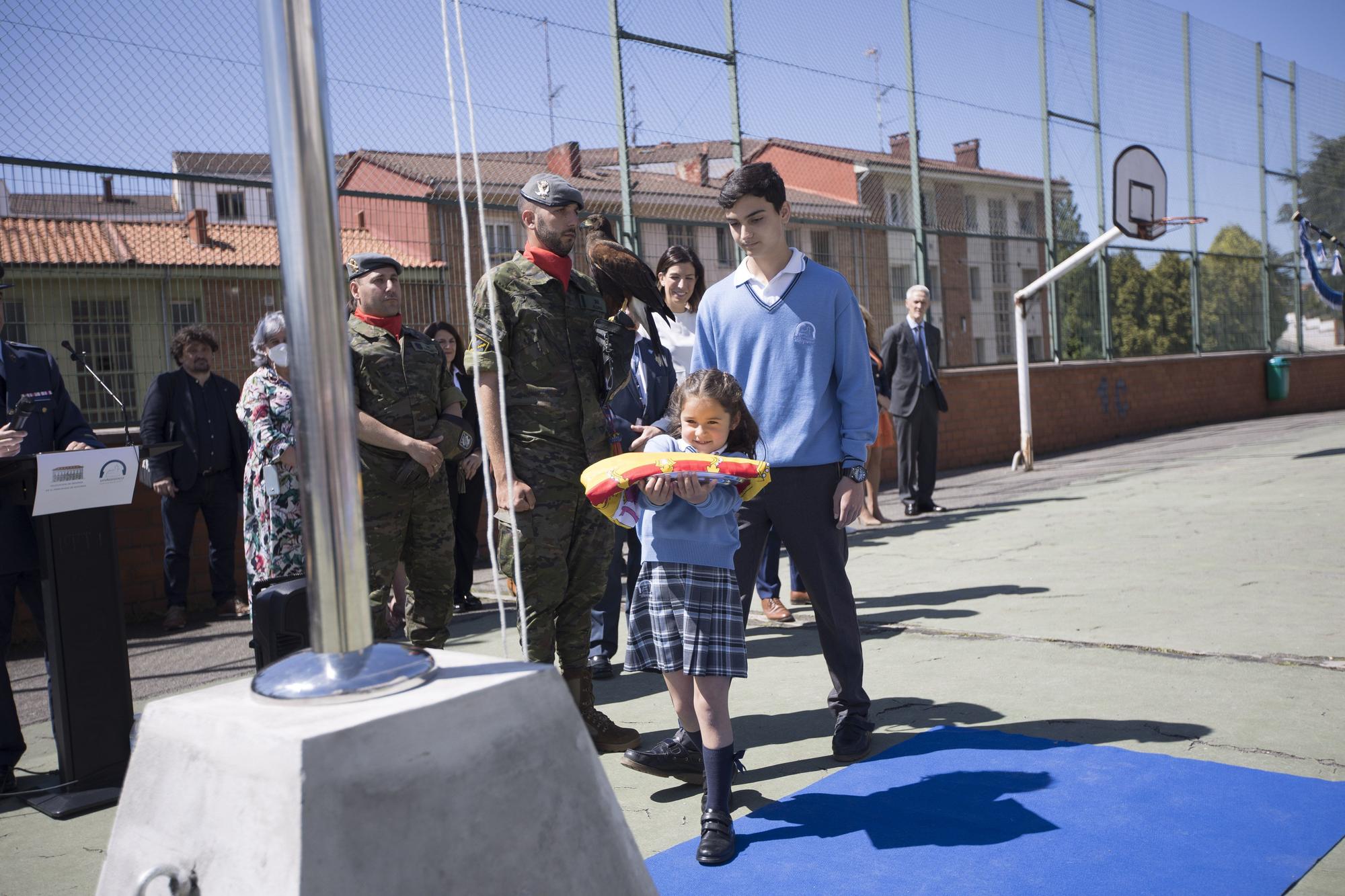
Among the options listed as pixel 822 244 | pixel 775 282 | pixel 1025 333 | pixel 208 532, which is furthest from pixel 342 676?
pixel 1025 333

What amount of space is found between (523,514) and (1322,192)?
27233mm

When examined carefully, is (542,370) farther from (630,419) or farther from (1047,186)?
(1047,186)

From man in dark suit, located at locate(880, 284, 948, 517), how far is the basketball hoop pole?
12.6 ft

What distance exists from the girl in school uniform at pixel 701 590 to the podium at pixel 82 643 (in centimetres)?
199

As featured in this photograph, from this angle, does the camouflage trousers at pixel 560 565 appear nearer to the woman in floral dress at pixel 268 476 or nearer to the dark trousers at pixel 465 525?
the woman in floral dress at pixel 268 476

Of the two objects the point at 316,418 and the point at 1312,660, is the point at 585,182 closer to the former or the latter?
the point at 1312,660

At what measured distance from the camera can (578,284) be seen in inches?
157

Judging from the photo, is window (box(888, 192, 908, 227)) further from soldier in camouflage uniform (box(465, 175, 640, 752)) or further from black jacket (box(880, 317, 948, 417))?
soldier in camouflage uniform (box(465, 175, 640, 752))

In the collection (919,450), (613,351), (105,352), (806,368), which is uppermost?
(105,352)

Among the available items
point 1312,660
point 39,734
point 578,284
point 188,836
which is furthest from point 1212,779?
point 39,734

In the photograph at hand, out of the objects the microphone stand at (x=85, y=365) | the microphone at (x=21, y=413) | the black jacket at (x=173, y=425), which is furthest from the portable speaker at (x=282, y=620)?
the black jacket at (x=173, y=425)

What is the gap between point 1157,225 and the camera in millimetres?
16578

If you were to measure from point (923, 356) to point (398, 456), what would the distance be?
687 centimetres

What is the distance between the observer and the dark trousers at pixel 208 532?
7.00m
